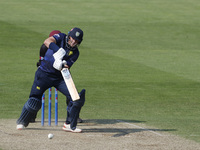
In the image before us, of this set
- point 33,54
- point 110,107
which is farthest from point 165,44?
point 110,107

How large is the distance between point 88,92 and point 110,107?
214cm

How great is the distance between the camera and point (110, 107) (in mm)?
14023

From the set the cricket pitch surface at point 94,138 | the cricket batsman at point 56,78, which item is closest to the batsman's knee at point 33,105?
the cricket batsman at point 56,78

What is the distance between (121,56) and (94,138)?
42.2 feet

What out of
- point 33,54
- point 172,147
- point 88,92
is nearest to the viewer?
point 172,147

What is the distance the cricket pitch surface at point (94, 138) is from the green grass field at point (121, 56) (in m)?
0.63

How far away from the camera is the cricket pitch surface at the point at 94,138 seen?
387 inches

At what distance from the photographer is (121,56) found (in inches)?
912

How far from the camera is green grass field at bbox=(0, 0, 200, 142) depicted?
13.9 meters

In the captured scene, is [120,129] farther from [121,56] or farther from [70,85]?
[121,56]

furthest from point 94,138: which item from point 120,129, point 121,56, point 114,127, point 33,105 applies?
point 121,56

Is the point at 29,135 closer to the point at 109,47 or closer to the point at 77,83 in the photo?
the point at 77,83

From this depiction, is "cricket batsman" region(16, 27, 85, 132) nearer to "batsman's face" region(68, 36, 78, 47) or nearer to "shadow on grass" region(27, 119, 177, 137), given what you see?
"batsman's face" region(68, 36, 78, 47)

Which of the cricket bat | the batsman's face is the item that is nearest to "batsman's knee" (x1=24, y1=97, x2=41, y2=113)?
the cricket bat
